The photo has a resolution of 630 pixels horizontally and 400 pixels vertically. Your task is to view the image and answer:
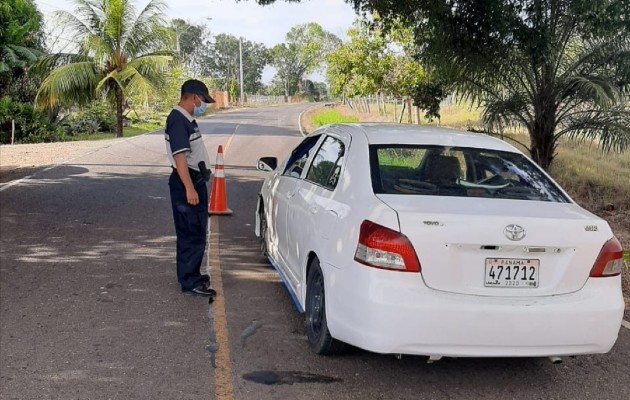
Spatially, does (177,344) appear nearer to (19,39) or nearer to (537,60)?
(537,60)

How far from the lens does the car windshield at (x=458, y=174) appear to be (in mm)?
4262

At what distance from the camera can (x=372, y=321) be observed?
12.0 feet

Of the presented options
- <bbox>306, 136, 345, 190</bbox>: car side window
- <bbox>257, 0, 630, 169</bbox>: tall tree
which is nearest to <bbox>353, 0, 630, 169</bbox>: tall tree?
<bbox>257, 0, 630, 169</bbox>: tall tree

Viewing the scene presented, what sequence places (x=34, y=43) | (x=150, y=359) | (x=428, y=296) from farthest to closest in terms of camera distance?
(x=34, y=43) < (x=150, y=359) < (x=428, y=296)

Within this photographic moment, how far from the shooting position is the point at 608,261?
384 centimetres

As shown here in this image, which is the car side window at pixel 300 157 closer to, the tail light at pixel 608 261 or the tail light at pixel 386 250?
the tail light at pixel 386 250

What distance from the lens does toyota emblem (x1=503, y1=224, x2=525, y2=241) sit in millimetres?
3639

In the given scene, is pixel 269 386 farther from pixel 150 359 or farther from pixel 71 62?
pixel 71 62

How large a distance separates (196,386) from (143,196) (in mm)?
7882

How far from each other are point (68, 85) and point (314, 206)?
22188mm

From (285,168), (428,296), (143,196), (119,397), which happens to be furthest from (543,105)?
(119,397)

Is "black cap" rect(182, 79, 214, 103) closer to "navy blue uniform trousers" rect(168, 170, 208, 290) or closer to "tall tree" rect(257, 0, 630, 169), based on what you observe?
"navy blue uniform trousers" rect(168, 170, 208, 290)

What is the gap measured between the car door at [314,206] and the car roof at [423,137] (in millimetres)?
243

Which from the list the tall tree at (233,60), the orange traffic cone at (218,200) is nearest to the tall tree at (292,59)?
the tall tree at (233,60)
